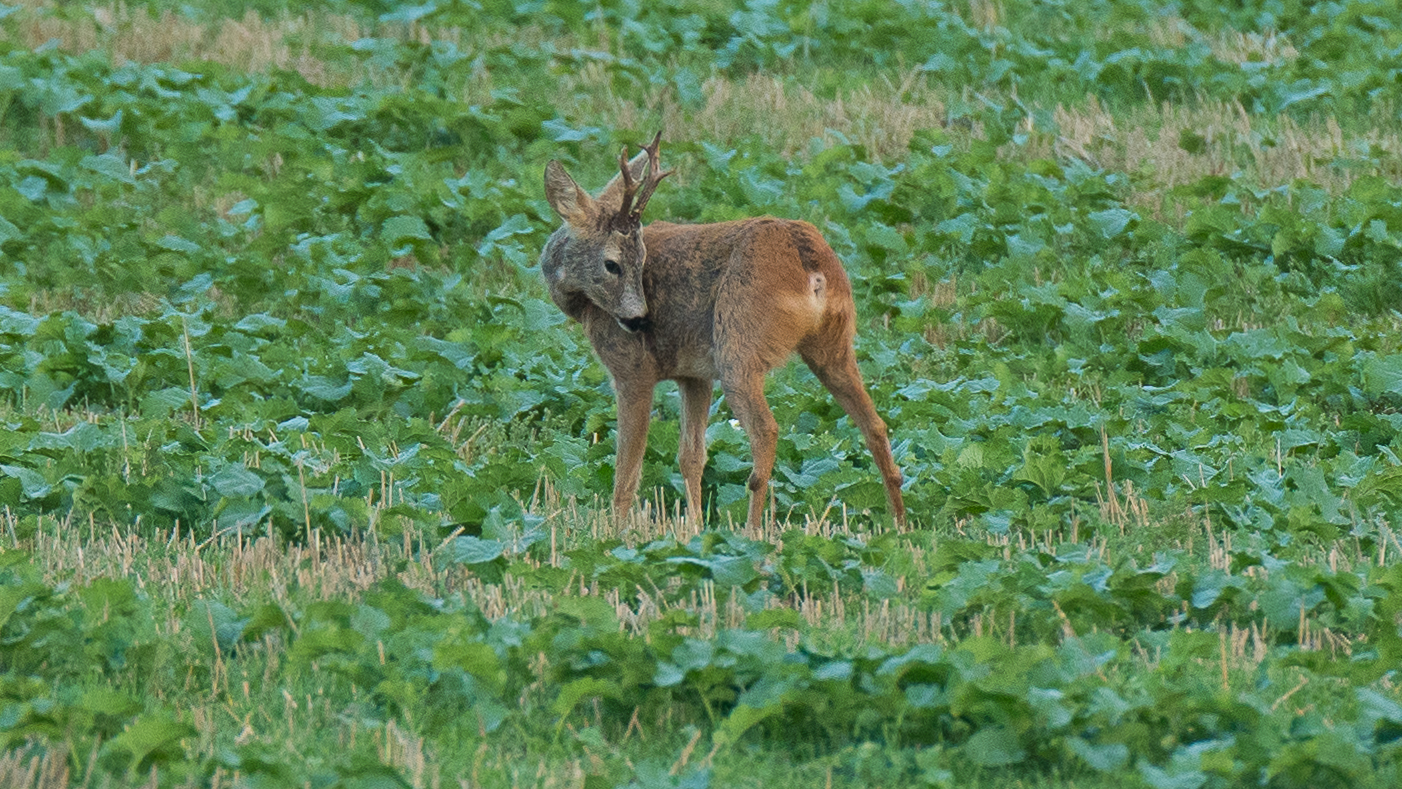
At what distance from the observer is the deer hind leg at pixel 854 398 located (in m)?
7.39

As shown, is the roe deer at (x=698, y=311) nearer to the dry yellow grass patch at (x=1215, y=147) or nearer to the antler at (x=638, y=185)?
the antler at (x=638, y=185)

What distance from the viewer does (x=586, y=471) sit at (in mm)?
7941

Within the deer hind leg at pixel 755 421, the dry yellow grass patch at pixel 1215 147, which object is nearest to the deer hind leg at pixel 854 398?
the deer hind leg at pixel 755 421

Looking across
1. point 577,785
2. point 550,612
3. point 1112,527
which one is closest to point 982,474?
point 1112,527

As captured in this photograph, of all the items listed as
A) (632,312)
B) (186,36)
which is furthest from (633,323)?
(186,36)

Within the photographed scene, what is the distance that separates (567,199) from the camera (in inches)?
298

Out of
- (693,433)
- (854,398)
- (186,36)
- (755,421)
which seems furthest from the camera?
(186,36)

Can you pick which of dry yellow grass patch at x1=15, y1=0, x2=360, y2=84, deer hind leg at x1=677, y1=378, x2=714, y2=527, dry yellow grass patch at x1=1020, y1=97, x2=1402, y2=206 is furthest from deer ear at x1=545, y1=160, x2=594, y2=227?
dry yellow grass patch at x1=15, y1=0, x2=360, y2=84

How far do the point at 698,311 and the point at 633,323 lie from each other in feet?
0.95

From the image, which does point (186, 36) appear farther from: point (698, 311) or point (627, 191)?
point (698, 311)

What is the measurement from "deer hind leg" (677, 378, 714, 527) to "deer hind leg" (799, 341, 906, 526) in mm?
532

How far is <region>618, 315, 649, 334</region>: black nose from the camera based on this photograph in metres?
7.43

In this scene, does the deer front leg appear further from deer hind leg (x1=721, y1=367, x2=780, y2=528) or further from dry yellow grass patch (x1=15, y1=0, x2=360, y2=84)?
dry yellow grass patch (x1=15, y1=0, x2=360, y2=84)

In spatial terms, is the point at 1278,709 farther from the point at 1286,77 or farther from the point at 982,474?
the point at 1286,77
